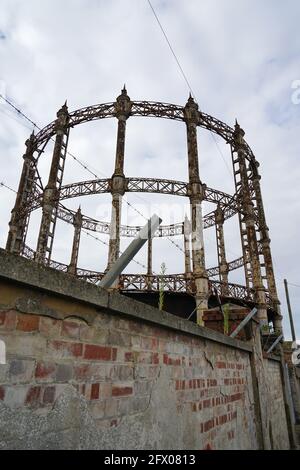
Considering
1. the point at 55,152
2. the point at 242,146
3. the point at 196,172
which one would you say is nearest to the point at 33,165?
the point at 55,152

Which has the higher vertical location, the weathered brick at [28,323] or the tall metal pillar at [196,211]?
the tall metal pillar at [196,211]

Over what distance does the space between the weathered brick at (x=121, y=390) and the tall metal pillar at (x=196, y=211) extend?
9102 millimetres

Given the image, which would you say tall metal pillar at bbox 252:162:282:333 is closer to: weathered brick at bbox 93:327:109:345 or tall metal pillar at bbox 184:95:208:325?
tall metal pillar at bbox 184:95:208:325

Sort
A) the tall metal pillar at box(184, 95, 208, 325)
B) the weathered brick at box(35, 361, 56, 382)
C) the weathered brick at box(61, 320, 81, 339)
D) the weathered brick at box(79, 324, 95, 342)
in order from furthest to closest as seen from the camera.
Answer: the tall metal pillar at box(184, 95, 208, 325)
the weathered brick at box(79, 324, 95, 342)
the weathered brick at box(61, 320, 81, 339)
the weathered brick at box(35, 361, 56, 382)

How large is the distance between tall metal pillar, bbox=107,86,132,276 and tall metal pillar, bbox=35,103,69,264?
123 inches

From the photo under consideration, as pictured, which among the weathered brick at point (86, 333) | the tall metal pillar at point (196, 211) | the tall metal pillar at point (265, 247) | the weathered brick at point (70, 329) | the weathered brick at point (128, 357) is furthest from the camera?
the tall metal pillar at point (265, 247)

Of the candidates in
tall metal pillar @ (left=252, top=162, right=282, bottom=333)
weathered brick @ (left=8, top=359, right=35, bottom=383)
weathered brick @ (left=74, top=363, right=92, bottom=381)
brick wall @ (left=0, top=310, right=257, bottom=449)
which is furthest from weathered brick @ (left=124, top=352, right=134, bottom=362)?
tall metal pillar @ (left=252, top=162, right=282, bottom=333)

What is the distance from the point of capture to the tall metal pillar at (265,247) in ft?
50.4

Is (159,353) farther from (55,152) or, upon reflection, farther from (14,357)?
(55,152)

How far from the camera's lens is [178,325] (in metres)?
2.75

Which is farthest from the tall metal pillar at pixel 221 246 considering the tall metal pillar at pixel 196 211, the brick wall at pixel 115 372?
the brick wall at pixel 115 372

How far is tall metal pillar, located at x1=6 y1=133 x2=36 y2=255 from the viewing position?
613 inches

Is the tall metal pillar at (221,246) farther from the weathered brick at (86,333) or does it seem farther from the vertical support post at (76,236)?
the weathered brick at (86,333)

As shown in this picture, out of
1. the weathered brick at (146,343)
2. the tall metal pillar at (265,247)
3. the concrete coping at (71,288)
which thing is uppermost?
the tall metal pillar at (265,247)
